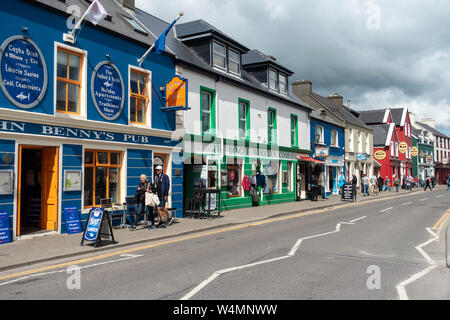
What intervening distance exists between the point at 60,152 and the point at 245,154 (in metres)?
10.9

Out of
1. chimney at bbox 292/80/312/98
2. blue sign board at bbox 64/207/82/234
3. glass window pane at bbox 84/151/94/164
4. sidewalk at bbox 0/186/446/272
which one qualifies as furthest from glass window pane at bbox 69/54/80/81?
chimney at bbox 292/80/312/98

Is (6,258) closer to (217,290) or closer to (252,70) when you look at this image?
(217,290)

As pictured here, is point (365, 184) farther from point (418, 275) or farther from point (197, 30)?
point (418, 275)

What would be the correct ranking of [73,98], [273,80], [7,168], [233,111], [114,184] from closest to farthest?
[7,168], [73,98], [114,184], [233,111], [273,80]

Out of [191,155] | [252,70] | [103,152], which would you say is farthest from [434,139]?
[103,152]

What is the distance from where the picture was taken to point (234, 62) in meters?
20.3

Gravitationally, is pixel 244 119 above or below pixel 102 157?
above

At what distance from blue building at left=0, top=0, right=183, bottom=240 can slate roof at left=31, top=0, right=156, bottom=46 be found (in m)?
0.05

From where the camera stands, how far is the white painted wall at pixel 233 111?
1650cm

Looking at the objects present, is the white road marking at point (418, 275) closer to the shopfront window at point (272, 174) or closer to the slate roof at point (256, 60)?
the shopfront window at point (272, 174)

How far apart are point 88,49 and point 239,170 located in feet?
33.9

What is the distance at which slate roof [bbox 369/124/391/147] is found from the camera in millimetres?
48156

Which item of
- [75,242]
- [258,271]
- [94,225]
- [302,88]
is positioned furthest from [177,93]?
[302,88]

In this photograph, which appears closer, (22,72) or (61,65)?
(22,72)
